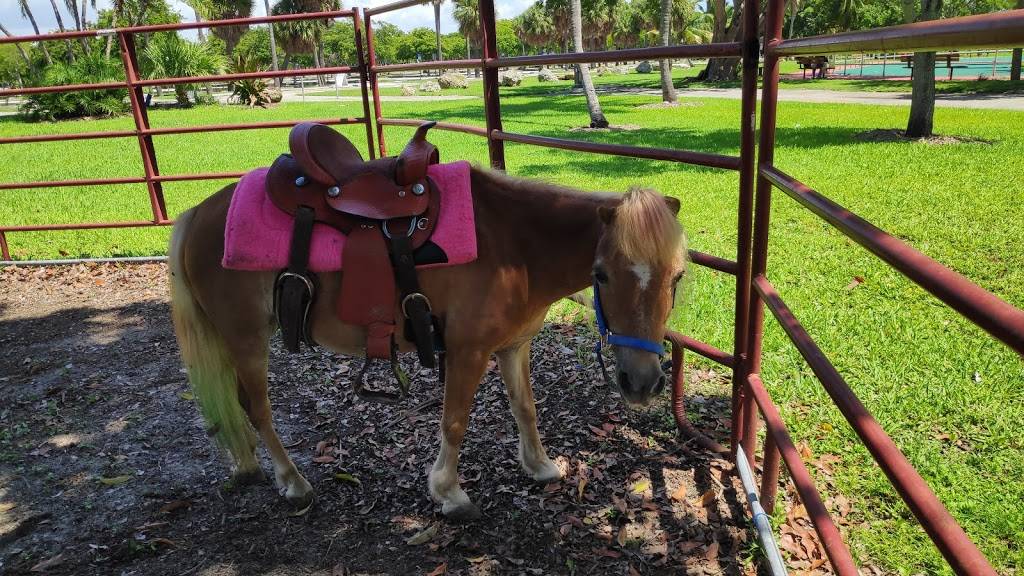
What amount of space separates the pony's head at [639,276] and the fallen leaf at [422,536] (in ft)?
3.47

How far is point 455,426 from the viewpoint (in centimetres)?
261

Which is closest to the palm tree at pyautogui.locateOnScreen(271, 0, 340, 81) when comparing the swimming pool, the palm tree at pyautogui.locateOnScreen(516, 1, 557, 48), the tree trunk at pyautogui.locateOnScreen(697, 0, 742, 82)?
the palm tree at pyautogui.locateOnScreen(516, 1, 557, 48)

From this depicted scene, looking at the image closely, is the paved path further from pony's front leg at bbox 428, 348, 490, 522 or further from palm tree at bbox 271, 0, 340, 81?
palm tree at bbox 271, 0, 340, 81

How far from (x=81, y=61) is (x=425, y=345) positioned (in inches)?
904

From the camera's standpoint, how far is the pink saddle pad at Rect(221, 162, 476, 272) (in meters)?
2.45

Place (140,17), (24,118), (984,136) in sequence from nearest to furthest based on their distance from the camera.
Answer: (984,136) < (24,118) < (140,17)

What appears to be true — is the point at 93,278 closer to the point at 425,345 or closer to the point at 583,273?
the point at 425,345

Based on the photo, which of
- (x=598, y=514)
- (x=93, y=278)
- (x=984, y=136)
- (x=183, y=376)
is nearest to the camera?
(x=598, y=514)

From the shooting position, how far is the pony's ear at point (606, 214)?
81.4 inches

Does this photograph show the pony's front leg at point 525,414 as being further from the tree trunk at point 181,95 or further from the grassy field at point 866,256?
the tree trunk at point 181,95

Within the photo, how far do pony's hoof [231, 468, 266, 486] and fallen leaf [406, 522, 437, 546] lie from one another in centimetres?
85

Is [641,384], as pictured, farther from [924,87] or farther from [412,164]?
[924,87]

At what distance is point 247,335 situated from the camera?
2.70m

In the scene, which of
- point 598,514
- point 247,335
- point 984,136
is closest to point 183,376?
point 247,335
